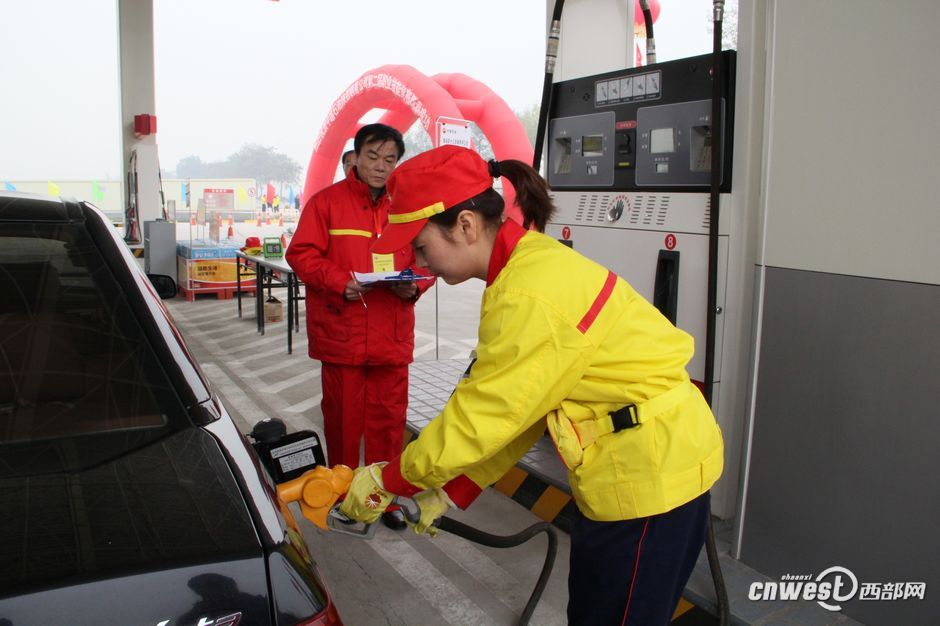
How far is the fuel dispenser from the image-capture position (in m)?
2.99

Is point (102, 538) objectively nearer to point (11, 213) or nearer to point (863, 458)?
point (11, 213)

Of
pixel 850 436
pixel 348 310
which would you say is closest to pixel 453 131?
pixel 348 310

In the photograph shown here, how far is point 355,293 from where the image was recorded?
3346 millimetres

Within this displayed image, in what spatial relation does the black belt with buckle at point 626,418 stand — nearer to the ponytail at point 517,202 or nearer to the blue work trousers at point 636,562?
the blue work trousers at point 636,562

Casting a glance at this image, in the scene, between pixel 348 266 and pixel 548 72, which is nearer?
pixel 348 266

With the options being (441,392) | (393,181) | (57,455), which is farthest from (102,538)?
(441,392)

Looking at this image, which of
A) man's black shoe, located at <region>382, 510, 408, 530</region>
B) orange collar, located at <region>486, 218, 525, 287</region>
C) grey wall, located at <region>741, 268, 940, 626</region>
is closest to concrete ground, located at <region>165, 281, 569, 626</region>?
man's black shoe, located at <region>382, 510, 408, 530</region>

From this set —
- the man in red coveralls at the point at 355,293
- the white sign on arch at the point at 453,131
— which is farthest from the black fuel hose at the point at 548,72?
the white sign on arch at the point at 453,131

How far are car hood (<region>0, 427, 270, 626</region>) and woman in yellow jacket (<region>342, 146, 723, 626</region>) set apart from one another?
0.39 meters

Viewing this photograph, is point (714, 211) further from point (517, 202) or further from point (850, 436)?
point (517, 202)

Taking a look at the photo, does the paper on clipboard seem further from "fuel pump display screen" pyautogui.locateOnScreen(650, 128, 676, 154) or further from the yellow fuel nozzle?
the yellow fuel nozzle

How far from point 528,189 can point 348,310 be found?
1860 mm

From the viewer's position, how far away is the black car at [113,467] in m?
1.18

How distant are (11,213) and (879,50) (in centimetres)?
259
